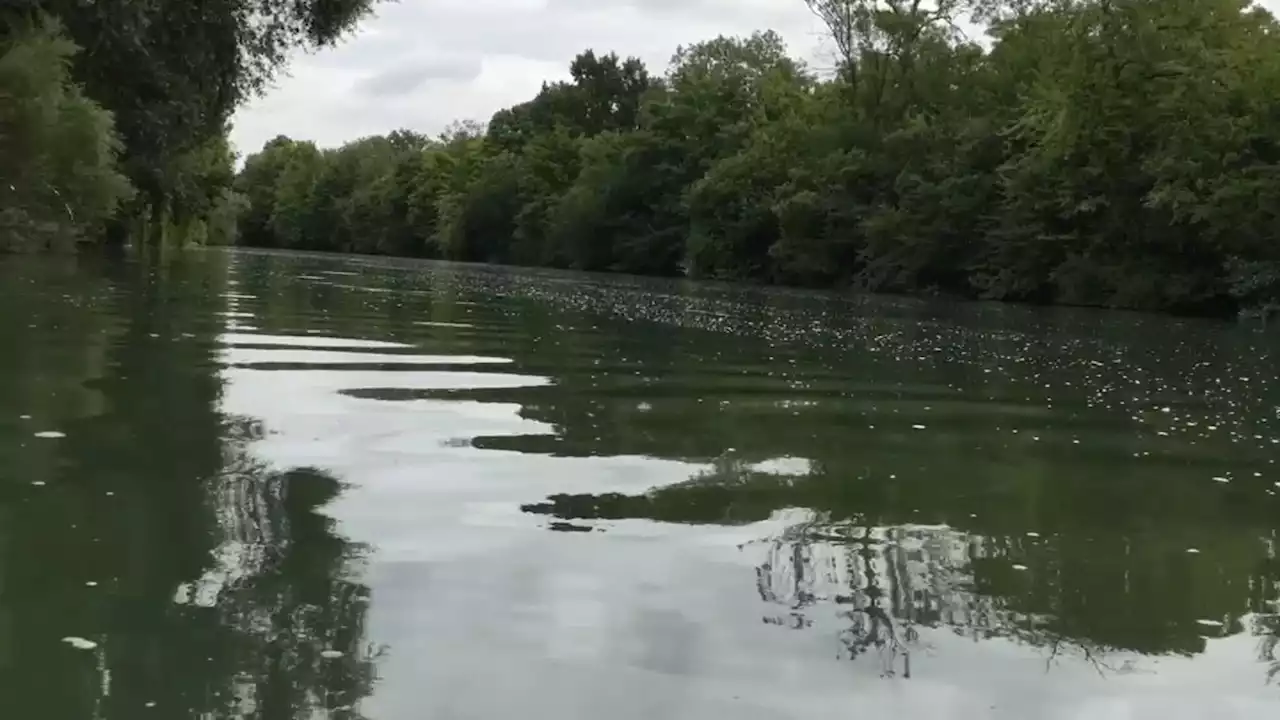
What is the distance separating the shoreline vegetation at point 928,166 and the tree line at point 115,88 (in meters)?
0.21

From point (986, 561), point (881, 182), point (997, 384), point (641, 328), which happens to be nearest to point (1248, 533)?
point (986, 561)

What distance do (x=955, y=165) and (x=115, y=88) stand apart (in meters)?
25.9

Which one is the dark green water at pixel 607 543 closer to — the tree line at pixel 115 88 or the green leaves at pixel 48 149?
the tree line at pixel 115 88

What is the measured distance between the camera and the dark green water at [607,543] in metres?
4.12

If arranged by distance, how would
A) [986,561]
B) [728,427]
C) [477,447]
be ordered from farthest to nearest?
[728,427] → [477,447] → [986,561]

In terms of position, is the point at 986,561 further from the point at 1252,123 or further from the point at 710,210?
the point at 710,210

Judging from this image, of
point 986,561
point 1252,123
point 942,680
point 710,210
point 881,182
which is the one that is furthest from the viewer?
point 710,210

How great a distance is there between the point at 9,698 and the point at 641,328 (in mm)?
16328

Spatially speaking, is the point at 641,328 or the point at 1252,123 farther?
the point at 1252,123

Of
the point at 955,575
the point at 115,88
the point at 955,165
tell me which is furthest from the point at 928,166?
the point at 955,575

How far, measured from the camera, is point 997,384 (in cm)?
1355

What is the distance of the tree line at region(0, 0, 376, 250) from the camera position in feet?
74.3

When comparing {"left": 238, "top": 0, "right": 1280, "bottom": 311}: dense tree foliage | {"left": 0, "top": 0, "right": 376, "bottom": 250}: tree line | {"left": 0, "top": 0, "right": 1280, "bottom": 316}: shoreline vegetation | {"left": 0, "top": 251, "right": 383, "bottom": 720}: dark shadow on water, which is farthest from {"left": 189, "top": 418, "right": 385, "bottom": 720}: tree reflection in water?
{"left": 238, "top": 0, "right": 1280, "bottom": 311}: dense tree foliage

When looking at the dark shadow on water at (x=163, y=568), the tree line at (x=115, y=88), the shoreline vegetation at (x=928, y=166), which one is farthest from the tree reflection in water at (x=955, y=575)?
the shoreline vegetation at (x=928, y=166)
